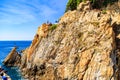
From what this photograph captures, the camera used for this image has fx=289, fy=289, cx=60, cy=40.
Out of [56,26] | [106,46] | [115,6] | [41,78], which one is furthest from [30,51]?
[106,46]

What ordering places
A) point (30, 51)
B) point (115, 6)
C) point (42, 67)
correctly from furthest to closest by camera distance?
point (30, 51), point (115, 6), point (42, 67)

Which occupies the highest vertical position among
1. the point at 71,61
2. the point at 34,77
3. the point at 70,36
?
the point at 70,36

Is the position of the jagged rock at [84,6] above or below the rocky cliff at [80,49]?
above

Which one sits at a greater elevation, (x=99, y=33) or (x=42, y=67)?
(x=99, y=33)

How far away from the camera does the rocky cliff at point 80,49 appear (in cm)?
4441

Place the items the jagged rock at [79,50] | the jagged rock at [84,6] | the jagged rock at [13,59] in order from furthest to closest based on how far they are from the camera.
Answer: the jagged rock at [13,59]
the jagged rock at [84,6]
the jagged rock at [79,50]

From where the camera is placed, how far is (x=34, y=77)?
199 feet

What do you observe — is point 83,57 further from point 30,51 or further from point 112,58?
point 30,51

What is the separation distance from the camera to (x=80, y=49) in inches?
1929

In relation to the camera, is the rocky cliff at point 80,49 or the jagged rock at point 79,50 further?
the rocky cliff at point 80,49

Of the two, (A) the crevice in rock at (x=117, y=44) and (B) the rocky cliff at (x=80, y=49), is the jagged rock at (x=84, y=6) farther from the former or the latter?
(A) the crevice in rock at (x=117, y=44)

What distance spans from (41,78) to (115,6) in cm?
2251

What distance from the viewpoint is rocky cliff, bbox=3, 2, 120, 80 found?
44.4 metres

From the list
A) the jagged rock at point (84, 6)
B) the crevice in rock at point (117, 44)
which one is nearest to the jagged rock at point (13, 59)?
the jagged rock at point (84, 6)
